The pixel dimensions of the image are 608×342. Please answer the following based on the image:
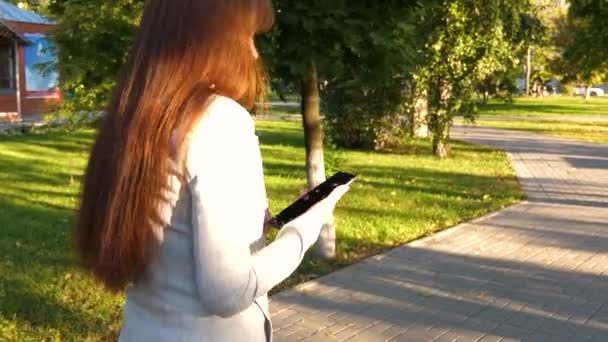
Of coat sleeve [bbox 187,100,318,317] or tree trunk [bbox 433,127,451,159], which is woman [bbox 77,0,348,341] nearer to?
coat sleeve [bbox 187,100,318,317]

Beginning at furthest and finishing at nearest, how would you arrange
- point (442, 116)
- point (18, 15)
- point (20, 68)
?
point (18, 15) → point (20, 68) → point (442, 116)

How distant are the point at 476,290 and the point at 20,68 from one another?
28245 mm

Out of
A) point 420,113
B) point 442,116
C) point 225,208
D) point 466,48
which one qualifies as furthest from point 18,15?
point 225,208

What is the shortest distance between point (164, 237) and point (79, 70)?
6.49 metres

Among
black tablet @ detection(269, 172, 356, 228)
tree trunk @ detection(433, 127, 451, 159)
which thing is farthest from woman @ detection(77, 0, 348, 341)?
tree trunk @ detection(433, 127, 451, 159)

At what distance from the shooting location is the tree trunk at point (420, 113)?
16.5 m

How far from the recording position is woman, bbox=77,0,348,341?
165cm

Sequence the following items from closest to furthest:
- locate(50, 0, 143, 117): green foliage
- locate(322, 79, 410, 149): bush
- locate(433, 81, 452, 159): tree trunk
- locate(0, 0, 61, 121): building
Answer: locate(50, 0, 143, 117): green foliage → locate(433, 81, 452, 159): tree trunk → locate(322, 79, 410, 149): bush → locate(0, 0, 61, 121): building

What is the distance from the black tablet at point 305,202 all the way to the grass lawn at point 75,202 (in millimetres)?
697

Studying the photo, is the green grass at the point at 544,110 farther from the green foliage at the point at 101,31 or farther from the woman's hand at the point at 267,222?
the woman's hand at the point at 267,222

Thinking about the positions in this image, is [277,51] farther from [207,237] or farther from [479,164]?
[479,164]

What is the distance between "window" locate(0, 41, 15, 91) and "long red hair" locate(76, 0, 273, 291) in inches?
1220

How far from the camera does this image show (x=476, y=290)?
21.1ft

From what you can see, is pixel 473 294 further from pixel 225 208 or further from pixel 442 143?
pixel 442 143
